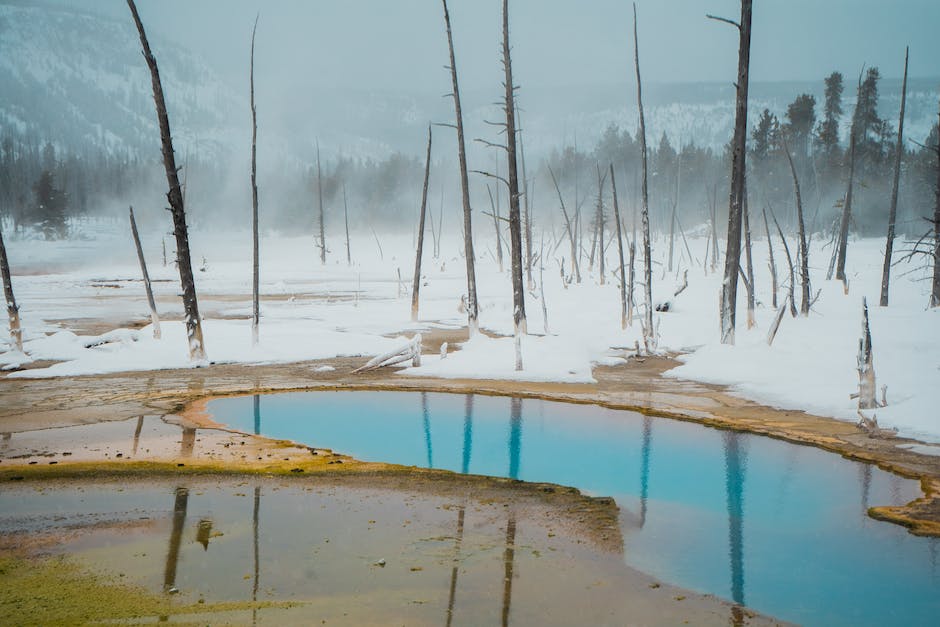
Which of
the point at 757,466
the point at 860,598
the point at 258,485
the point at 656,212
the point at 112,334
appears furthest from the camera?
the point at 656,212

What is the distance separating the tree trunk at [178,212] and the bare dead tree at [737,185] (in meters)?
12.1

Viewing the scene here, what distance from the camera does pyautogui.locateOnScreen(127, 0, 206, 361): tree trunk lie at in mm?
15852

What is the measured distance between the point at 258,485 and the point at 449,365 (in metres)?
8.38

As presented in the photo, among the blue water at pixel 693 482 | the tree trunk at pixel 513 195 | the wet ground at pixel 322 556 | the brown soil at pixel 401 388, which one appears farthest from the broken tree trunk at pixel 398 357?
the wet ground at pixel 322 556

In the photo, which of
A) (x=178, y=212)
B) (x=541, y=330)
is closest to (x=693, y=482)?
(x=178, y=212)

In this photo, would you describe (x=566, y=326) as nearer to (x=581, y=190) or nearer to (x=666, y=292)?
(x=666, y=292)

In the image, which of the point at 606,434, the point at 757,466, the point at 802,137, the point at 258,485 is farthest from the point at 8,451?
the point at 802,137

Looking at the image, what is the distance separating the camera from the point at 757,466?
931 centimetres

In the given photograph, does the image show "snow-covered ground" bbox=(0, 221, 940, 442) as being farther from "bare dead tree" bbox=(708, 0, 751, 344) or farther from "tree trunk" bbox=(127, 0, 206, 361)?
"bare dead tree" bbox=(708, 0, 751, 344)

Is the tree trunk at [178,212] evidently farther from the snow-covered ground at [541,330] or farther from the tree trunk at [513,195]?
the tree trunk at [513,195]

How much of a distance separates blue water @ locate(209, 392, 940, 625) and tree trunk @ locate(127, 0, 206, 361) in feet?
14.0

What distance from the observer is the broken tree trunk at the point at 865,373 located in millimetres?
10938

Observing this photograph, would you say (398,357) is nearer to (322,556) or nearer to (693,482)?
(693,482)

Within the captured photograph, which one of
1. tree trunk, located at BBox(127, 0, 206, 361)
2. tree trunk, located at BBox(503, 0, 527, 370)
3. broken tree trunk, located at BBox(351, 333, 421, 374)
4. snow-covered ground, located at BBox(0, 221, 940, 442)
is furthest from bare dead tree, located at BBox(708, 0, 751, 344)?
tree trunk, located at BBox(127, 0, 206, 361)
